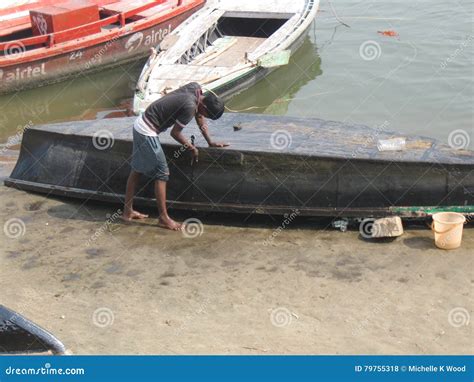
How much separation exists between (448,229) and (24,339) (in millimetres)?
4296

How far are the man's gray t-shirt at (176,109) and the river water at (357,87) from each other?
18.7 feet

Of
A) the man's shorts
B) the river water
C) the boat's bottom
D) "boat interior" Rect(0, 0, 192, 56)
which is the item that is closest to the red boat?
"boat interior" Rect(0, 0, 192, 56)

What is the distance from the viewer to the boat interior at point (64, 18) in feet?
49.4

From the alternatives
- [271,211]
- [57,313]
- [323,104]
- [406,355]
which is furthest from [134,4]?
[406,355]

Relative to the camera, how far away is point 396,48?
55.5ft

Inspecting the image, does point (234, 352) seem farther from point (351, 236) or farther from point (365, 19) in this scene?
point (365, 19)

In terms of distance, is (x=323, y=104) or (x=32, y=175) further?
(x=323, y=104)

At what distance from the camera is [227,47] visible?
15797mm

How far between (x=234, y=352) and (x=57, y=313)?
1.77 m

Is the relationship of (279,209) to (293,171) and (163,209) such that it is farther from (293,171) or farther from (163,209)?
(163,209)

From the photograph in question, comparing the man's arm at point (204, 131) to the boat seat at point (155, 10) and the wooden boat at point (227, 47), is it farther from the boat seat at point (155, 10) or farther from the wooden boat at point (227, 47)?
the boat seat at point (155, 10)

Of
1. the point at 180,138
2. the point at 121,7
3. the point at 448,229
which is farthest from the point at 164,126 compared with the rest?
the point at 121,7

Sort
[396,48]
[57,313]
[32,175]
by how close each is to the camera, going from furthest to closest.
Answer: [396,48] < [32,175] < [57,313]

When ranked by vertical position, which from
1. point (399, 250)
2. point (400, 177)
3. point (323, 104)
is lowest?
point (323, 104)
